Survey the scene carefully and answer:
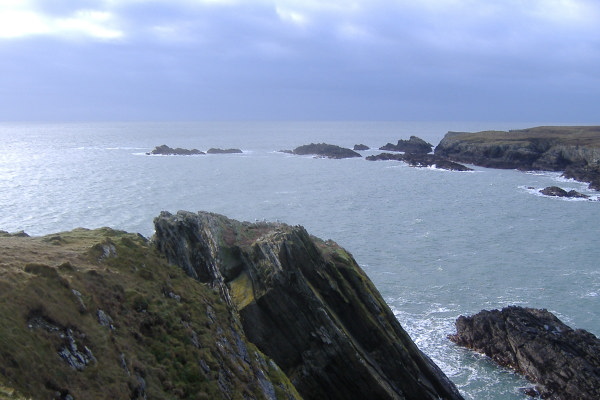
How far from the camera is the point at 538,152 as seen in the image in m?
145

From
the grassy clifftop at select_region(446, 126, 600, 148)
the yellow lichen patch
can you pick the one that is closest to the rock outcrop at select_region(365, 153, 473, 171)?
the grassy clifftop at select_region(446, 126, 600, 148)

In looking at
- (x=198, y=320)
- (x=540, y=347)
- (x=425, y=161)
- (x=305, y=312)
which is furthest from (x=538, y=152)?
(x=198, y=320)

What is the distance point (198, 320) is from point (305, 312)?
832 cm

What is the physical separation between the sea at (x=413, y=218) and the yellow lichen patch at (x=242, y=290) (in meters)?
15.8

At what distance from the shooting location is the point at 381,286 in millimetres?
47750

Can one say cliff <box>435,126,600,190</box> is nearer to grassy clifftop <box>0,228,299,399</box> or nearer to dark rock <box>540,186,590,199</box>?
dark rock <box>540,186,590,199</box>

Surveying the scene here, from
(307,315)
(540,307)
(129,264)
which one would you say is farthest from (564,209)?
(129,264)

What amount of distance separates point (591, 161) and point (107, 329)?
135 metres

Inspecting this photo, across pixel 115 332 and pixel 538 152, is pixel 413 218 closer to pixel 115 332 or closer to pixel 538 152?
pixel 115 332

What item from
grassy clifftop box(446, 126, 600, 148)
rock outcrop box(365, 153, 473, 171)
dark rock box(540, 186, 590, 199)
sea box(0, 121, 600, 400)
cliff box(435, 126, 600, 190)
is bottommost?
sea box(0, 121, 600, 400)

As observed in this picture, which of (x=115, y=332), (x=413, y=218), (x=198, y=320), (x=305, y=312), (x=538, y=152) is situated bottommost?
(x=413, y=218)

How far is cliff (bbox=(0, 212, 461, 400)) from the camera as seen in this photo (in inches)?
582

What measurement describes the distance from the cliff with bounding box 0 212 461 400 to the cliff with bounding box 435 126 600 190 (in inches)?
3974

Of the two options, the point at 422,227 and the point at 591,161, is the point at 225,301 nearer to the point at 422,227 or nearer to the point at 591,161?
the point at 422,227
